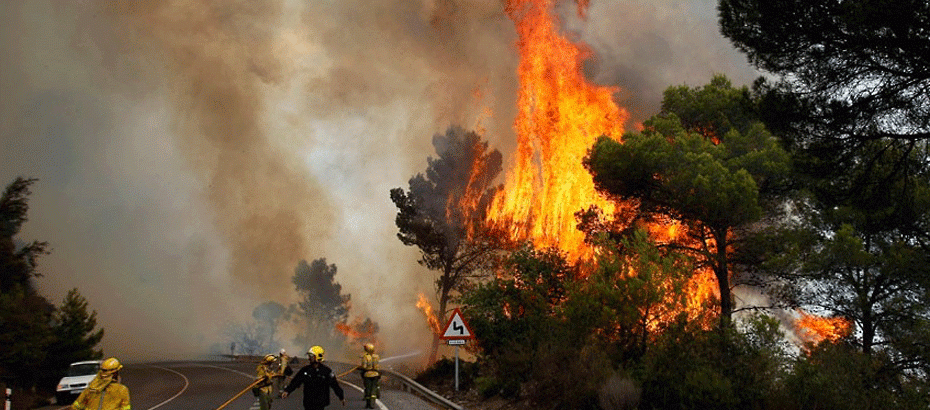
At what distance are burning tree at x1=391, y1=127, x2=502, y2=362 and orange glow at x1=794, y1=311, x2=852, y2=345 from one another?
20.9 metres

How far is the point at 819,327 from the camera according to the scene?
23188 mm

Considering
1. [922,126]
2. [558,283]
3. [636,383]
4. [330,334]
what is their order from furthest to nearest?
[330,334] < [558,283] < [636,383] < [922,126]

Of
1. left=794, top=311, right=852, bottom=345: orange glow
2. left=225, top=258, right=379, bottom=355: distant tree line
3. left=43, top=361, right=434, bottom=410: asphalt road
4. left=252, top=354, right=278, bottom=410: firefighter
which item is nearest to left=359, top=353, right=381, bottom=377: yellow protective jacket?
left=43, top=361, right=434, bottom=410: asphalt road

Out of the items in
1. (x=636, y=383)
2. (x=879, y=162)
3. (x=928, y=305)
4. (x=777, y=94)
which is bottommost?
(x=636, y=383)

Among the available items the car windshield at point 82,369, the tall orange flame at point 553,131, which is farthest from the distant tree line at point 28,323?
the tall orange flame at point 553,131

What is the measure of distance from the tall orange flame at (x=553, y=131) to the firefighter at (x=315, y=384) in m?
18.1

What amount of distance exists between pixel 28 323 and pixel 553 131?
22.4 m

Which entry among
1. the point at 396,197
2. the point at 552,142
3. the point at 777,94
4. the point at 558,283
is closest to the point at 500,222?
the point at 396,197

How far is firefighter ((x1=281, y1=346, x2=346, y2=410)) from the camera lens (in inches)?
408

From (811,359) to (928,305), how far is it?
8.17 meters

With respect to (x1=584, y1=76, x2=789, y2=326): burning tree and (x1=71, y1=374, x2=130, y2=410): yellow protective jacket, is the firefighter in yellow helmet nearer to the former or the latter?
(x1=71, y1=374, x2=130, y2=410): yellow protective jacket

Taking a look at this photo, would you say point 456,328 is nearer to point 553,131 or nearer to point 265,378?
point 265,378

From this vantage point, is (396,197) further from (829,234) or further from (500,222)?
(829,234)

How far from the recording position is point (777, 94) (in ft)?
48.5
